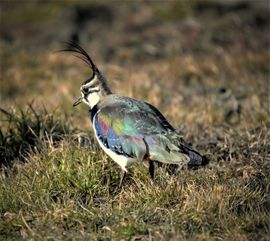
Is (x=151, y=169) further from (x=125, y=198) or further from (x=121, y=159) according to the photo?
(x=125, y=198)

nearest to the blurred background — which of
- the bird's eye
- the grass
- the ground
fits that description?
the ground

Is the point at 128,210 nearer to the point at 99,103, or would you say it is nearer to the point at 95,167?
the point at 95,167

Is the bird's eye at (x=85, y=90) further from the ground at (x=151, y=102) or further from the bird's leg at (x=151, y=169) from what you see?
the bird's leg at (x=151, y=169)

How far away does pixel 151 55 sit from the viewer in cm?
1306

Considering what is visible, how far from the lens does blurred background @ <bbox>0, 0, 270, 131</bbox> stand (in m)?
9.66

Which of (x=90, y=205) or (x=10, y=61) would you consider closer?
(x=90, y=205)

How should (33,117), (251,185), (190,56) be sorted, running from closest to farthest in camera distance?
(251,185) → (33,117) → (190,56)

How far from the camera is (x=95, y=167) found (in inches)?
258

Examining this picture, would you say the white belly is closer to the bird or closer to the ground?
the bird

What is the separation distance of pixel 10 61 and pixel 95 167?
6525mm

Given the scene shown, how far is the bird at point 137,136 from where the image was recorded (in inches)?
240

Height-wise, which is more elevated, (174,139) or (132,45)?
(174,139)

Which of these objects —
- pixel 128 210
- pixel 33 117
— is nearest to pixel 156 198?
pixel 128 210

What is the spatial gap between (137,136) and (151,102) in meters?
3.72
